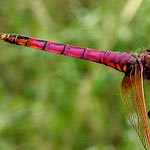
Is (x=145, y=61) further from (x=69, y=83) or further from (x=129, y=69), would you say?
(x=69, y=83)

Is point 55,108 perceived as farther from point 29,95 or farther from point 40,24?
point 40,24

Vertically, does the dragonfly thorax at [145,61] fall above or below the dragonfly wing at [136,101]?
above

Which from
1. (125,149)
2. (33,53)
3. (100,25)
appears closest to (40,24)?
(33,53)

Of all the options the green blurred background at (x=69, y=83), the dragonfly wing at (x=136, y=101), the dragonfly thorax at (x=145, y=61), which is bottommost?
the dragonfly wing at (x=136, y=101)

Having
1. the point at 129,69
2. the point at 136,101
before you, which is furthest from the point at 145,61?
the point at 136,101

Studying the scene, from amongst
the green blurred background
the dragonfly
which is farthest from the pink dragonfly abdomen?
the green blurred background

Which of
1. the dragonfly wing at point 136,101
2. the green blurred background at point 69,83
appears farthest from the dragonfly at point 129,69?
the green blurred background at point 69,83

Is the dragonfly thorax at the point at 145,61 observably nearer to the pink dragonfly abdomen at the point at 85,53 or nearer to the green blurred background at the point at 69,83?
the pink dragonfly abdomen at the point at 85,53
